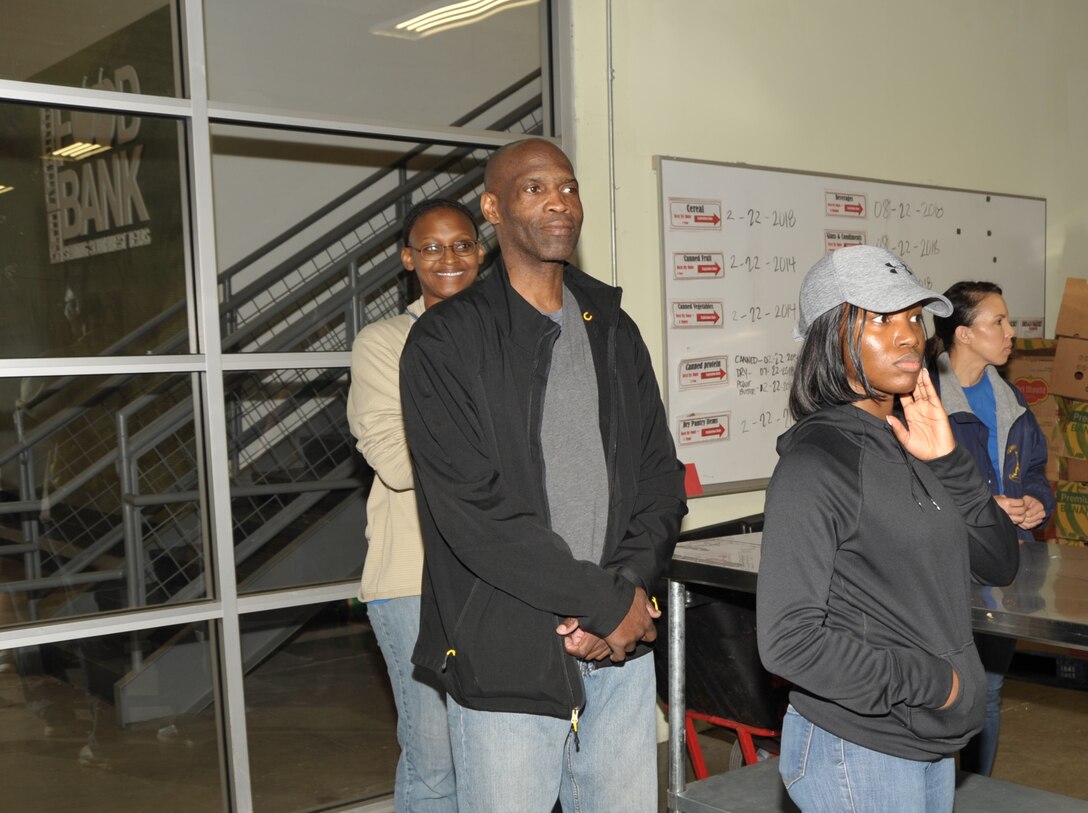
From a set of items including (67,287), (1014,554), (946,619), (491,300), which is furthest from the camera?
(67,287)

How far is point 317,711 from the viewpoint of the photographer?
3.26m

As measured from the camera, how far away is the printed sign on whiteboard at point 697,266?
3.73 meters

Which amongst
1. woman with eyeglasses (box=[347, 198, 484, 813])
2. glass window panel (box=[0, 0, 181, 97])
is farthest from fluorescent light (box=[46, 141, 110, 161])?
woman with eyeglasses (box=[347, 198, 484, 813])

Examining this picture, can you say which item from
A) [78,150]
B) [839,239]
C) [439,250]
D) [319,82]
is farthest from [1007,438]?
[78,150]

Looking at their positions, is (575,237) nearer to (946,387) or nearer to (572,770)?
(572,770)

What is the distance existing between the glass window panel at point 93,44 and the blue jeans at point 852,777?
2.23 meters

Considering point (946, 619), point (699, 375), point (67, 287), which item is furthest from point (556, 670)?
point (699, 375)

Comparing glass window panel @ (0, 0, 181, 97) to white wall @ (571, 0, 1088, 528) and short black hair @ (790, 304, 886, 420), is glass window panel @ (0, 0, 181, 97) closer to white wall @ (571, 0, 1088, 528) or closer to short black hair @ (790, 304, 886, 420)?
white wall @ (571, 0, 1088, 528)

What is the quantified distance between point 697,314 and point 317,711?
5.77ft

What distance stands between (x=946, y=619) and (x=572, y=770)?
2.27 feet

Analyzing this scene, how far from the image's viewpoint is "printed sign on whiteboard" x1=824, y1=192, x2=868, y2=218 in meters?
4.21

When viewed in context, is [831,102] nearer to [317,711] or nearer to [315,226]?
[315,226]

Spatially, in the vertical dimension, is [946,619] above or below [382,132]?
below

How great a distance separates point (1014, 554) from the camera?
68.1 inches
